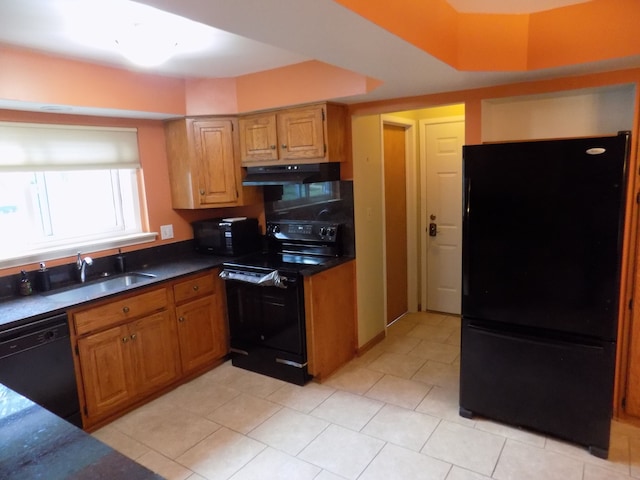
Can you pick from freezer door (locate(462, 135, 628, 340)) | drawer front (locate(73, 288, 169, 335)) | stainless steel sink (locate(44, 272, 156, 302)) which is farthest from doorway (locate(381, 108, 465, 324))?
stainless steel sink (locate(44, 272, 156, 302))

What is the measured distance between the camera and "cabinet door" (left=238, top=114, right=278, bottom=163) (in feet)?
10.7

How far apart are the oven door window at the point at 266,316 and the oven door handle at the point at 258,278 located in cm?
7

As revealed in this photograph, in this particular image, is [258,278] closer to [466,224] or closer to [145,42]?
[466,224]

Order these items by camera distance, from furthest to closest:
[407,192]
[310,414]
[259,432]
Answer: [407,192] → [310,414] → [259,432]

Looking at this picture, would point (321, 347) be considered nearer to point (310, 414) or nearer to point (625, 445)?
point (310, 414)

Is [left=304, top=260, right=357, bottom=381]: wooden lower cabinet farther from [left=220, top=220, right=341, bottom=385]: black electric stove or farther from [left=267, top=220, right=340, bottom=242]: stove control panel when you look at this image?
[left=267, top=220, right=340, bottom=242]: stove control panel

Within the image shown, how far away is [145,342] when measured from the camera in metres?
2.90

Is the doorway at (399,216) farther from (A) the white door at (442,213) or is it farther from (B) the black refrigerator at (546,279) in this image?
(B) the black refrigerator at (546,279)

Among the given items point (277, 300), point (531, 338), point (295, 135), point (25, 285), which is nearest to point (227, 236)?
point (277, 300)

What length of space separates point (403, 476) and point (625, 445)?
126 cm

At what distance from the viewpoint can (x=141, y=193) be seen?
3.45m

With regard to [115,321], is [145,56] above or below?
above

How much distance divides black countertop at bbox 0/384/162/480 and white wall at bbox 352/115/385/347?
255 centimetres

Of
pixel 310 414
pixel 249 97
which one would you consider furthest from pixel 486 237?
pixel 249 97
